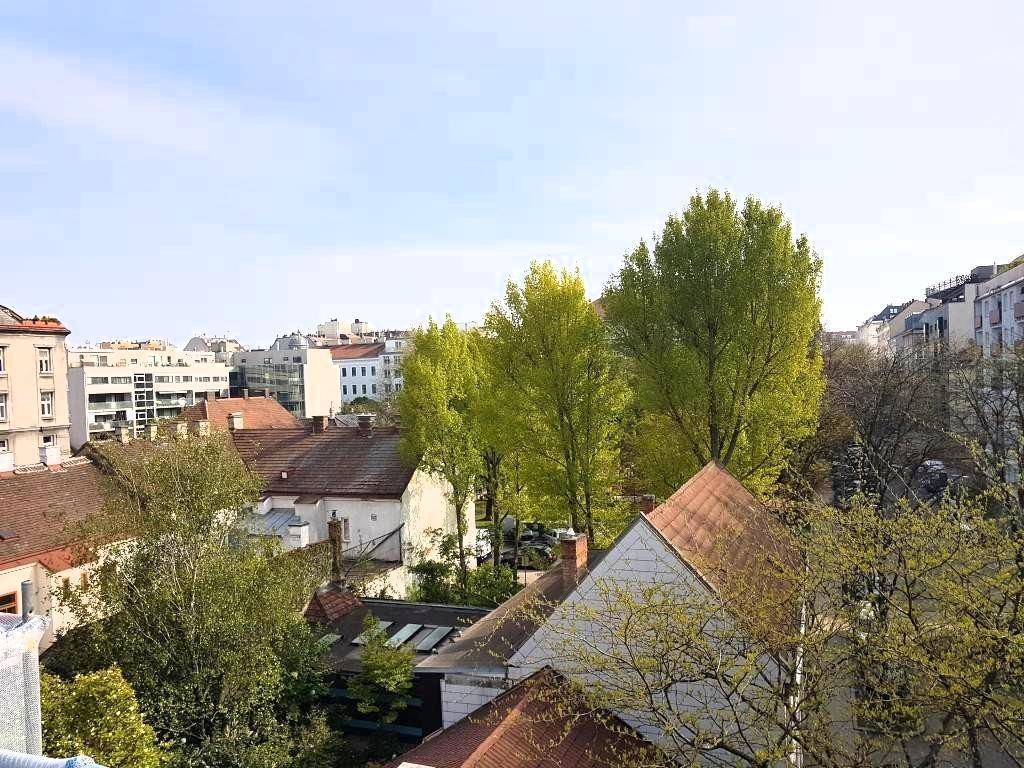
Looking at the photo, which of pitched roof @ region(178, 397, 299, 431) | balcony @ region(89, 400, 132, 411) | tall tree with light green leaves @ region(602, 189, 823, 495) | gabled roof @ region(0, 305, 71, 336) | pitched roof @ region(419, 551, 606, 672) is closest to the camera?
pitched roof @ region(419, 551, 606, 672)

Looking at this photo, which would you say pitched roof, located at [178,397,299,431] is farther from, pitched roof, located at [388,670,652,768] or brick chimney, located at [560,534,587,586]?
pitched roof, located at [388,670,652,768]

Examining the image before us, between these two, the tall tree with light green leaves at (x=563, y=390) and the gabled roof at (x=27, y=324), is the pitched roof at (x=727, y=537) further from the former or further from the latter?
the gabled roof at (x=27, y=324)

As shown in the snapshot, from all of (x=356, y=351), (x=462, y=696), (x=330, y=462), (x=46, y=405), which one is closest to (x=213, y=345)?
(x=356, y=351)

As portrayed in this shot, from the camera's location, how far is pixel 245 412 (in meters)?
38.7

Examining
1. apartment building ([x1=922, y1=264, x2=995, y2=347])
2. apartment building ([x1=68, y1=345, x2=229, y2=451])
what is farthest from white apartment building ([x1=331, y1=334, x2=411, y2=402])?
apartment building ([x1=922, y1=264, x2=995, y2=347])

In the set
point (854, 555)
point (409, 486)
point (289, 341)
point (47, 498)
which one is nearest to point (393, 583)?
point (409, 486)

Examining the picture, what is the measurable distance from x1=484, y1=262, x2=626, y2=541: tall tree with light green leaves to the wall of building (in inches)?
1350

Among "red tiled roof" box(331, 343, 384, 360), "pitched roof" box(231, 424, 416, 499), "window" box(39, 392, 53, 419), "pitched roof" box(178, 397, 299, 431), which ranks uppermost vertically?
"red tiled roof" box(331, 343, 384, 360)

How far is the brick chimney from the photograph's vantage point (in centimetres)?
1469

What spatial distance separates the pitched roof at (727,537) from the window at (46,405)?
4419 cm

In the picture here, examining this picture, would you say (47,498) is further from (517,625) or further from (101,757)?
(517,625)

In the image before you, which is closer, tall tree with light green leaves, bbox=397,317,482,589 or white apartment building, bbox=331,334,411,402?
tall tree with light green leaves, bbox=397,317,482,589

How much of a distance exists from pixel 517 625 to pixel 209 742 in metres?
5.53

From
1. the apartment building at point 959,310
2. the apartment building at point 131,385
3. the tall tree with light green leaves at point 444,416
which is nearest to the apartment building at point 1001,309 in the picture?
the apartment building at point 959,310
